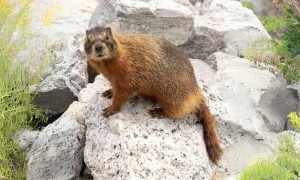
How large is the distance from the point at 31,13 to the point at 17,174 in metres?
2.18

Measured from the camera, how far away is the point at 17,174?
532cm

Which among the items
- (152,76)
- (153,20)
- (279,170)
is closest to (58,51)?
(153,20)

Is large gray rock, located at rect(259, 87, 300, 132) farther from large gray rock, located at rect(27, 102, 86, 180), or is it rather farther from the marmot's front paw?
large gray rock, located at rect(27, 102, 86, 180)

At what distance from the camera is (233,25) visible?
703 centimetres

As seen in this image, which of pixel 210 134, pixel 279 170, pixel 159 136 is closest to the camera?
pixel 279 170

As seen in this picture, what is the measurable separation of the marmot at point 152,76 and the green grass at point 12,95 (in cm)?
95

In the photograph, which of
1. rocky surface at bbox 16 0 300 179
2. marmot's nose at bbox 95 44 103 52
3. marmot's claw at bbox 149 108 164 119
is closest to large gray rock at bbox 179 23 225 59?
rocky surface at bbox 16 0 300 179

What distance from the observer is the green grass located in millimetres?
5402

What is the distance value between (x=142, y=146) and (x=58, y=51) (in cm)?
223

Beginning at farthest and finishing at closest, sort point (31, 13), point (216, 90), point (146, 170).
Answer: point (31, 13) < point (216, 90) < point (146, 170)

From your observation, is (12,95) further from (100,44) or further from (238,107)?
(238,107)

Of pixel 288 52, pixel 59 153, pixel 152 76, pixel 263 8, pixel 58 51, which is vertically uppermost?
pixel 152 76

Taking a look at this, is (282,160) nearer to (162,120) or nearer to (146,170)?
(146,170)

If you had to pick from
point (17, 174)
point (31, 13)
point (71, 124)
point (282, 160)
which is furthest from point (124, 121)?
point (31, 13)
